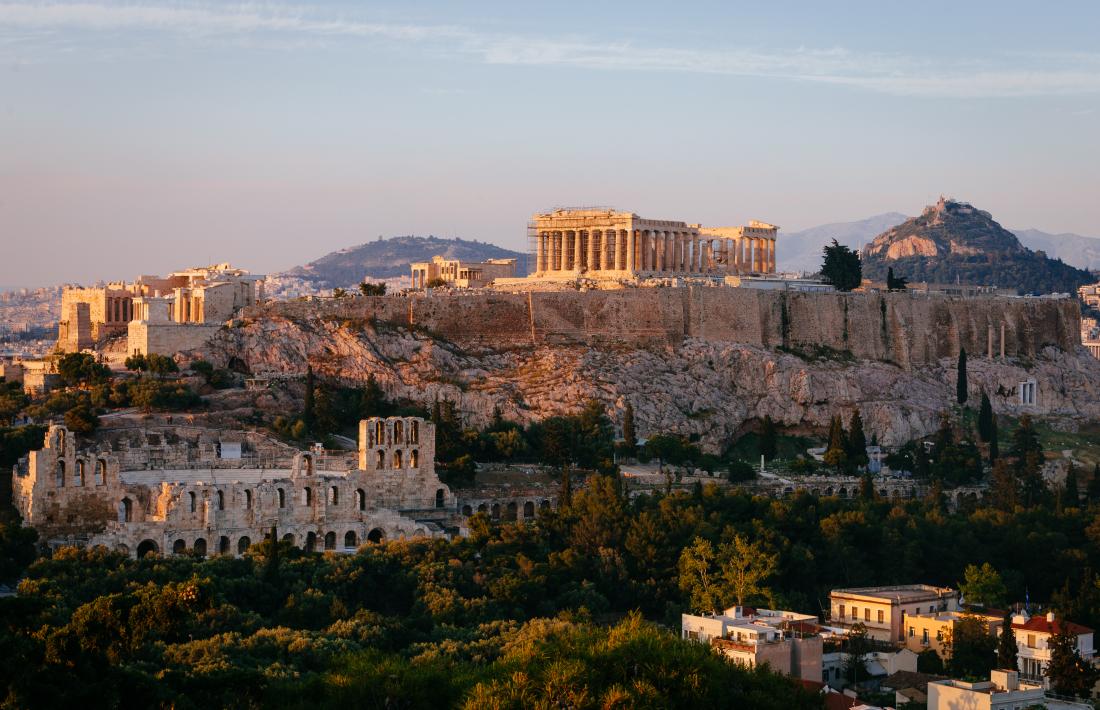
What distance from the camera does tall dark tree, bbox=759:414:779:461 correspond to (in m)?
75.1

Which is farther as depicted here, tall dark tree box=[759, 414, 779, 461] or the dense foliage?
tall dark tree box=[759, 414, 779, 461]

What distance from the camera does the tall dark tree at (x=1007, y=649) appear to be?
156 ft

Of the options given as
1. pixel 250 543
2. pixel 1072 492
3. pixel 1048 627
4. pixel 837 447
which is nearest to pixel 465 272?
pixel 837 447

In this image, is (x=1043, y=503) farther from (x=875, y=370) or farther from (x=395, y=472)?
A: (x=395, y=472)

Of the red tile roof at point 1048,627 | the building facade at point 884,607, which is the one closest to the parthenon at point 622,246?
the building facade at point 884,607

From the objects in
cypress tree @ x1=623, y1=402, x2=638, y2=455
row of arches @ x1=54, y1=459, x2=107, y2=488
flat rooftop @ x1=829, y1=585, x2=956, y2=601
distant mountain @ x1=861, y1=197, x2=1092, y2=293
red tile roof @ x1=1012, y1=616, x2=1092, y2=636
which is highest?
distant mountain @ x1=861, y1=197, x2=1092, y2=293

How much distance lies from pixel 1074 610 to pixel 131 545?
2485 cm

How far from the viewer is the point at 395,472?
58.3 meters

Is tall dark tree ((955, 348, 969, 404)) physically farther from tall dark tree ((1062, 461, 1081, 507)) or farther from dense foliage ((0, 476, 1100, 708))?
dense foliage ((0, 476, 1100, 708))

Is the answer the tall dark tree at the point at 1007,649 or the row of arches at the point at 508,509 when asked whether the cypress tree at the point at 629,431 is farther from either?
the tall dark tree at the point at 1007,649

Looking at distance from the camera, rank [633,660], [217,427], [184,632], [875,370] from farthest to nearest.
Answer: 1. [875,370]
2. [217,427]
3. [184,632]
4. [633,660]

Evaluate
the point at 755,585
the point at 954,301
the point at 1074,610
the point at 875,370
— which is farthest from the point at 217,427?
the point at 954,301

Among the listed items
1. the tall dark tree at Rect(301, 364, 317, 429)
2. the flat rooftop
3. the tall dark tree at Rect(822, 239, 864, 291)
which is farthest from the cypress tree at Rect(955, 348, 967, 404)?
the tall dark tree at Rect(301, 364, 317, 429)

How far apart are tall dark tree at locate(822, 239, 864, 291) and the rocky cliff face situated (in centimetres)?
260
